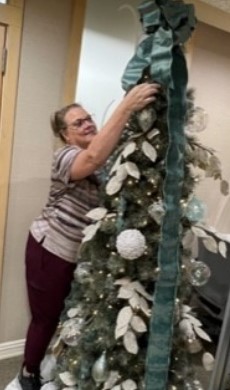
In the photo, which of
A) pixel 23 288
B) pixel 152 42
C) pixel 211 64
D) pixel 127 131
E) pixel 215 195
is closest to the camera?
pixel 152 42

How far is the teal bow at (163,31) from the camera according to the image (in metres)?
1.34

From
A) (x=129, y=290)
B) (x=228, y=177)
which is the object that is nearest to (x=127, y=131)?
(x=129, y=290)

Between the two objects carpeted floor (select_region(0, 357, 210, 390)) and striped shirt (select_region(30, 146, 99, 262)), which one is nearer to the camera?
striped shirt (select_region(30, 146, 99, 262))

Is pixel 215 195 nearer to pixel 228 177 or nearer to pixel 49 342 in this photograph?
pixel 228 177

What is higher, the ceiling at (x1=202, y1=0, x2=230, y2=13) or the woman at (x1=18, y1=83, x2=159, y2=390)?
the ceiling at (x1=202, y1=0, x2=230, y2=13)

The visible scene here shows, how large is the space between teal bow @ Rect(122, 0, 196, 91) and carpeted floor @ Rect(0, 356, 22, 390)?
1.73 metres

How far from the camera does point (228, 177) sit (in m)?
3.09

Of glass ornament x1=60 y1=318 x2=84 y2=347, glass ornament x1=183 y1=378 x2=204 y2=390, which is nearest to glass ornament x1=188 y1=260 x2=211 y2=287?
glass ornament x1=183 y1=378 x2=204 y2=390

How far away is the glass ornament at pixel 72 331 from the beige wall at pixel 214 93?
5.06ft

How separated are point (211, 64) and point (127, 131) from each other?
1537mm

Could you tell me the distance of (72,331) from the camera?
1.67 m

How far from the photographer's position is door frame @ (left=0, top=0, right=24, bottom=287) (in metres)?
1.87

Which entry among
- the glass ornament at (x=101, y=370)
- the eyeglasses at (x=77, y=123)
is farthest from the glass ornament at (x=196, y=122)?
the glass ornament at (x=101, y=370)

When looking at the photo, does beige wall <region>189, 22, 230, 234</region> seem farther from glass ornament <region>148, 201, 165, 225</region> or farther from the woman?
glass ornament <region>148, 201, 165, 225</region>
